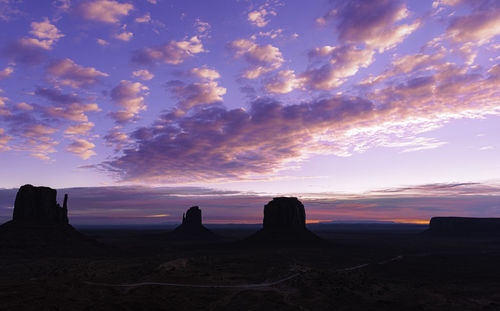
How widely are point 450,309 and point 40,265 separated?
79.5 meters

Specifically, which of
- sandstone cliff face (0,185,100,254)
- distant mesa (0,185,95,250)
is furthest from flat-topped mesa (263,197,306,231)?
distant mesa (0,185,95,250)

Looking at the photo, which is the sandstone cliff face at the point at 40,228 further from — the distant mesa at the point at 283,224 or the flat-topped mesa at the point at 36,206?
the distant mesa at the point at 283,224

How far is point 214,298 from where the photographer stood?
46219mm

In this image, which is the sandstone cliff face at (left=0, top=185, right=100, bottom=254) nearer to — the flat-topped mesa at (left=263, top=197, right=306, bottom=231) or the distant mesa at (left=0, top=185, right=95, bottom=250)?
the distant mesa at (left=0, top=185, right=95, bottom=250)

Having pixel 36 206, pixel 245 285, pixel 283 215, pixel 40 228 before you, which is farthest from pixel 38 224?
pixel 283 215

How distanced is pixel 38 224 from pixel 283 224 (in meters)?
89.2

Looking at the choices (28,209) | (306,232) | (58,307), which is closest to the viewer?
(58,307)

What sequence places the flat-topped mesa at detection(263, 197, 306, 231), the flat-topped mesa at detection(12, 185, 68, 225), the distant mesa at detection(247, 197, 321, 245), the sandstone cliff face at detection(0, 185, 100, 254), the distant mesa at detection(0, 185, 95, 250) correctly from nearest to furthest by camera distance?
1. the sandstone cliff face at detection(0, 185, 100, 254)
2. the distant mesa at detection(0, 185, 95, 250)
3. the flat-topped mesa at detection(12, 185, 68, 225)
4. the distant mesa at detection(247, 197, 321, 245)
5. the flat-topped mesa at detection(263, 197, 306, 231)

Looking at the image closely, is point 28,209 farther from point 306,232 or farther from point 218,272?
point 306,232

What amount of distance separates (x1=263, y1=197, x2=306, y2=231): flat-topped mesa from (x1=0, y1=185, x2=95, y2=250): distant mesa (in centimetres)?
6929

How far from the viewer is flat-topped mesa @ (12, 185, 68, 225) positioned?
102938 mm

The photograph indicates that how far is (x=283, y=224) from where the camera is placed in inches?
5330

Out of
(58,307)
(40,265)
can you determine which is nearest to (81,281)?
(58,307)

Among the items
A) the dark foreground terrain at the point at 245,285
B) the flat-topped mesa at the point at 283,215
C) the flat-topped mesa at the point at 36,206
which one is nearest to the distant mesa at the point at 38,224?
the flat-topped mesa at the point at 36,206
